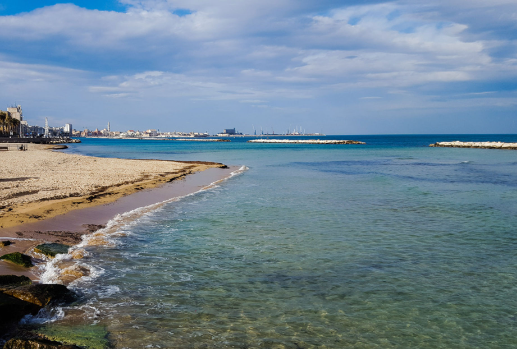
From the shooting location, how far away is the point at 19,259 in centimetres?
872

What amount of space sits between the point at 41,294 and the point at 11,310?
58 cm

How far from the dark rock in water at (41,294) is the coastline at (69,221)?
51 cm

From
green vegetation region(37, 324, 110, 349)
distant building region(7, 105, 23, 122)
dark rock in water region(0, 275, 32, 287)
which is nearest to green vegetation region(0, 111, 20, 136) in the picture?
distant building region(7, 105, 23, 122)

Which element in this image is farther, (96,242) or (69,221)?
(69,221)

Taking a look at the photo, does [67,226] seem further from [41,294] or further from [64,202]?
[41,294]

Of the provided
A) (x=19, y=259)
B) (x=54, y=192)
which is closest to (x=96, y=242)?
(x=19, y=259)

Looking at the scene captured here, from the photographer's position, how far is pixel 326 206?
1742 centimetres

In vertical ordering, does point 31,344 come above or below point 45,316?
above

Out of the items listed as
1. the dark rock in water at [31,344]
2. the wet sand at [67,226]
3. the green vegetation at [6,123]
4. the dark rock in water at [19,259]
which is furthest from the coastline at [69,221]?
the green vegetation at [6,123]

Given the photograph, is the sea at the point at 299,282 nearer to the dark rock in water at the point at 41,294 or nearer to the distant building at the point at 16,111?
the dark rock in water at the point at 41,294

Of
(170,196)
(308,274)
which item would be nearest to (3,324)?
(308,274)

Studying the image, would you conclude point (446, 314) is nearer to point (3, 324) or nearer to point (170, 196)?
point (3, 324)

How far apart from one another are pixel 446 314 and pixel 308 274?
296 cm

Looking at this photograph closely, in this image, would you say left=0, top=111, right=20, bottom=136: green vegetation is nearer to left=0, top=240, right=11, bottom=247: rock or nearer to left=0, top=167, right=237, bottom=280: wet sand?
left=0, top=167, right=237, bottom=280: wet sand
